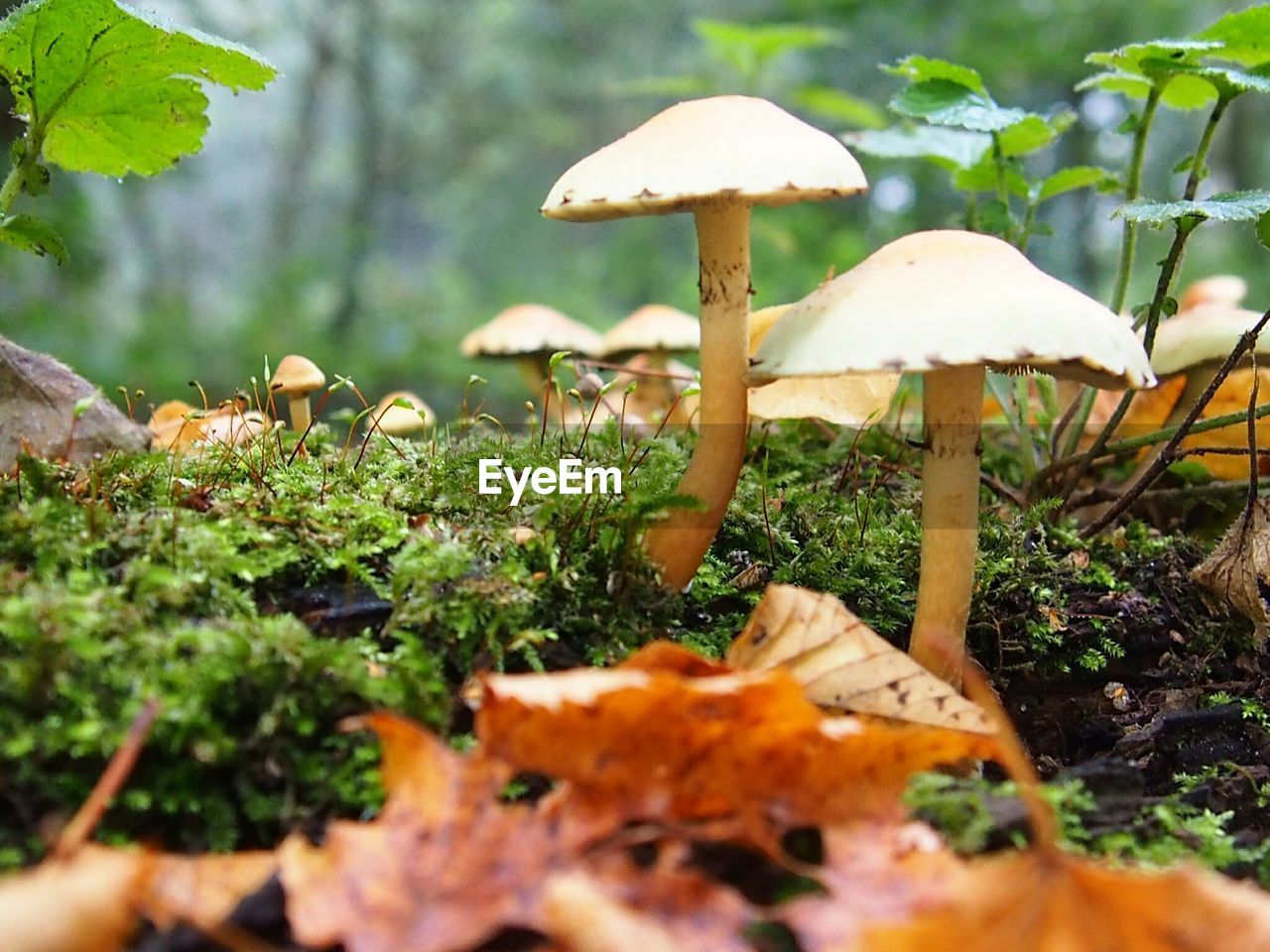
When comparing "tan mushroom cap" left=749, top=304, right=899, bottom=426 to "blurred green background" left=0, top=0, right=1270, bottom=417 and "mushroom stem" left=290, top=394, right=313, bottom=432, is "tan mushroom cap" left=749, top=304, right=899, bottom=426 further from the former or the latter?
"mushroom stem" left=290, top=394, right=313, bottom=432

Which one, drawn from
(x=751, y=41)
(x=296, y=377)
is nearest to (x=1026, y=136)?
(x=296, y=377)

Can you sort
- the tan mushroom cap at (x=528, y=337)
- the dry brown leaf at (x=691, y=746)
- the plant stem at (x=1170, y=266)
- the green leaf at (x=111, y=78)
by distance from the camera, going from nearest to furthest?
the dry brown leaf at (x=691, y=746), the green leaf at (x=111, y=78), the plant stem at (x=1170, y=266), the tan mushroom cap at (x=528, y=337)

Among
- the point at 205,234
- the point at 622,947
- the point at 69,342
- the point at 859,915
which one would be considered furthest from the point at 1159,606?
the point at 205,234

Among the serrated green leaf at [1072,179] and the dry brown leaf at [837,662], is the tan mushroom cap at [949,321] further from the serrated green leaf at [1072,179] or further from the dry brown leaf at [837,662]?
the serrated green leaf at [1072,179]

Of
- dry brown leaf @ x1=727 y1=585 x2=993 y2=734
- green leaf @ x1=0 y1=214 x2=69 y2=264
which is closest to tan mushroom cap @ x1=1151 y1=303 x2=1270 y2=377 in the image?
dry brown leaf @ x1=727 y1=585 x2=993 y2=734

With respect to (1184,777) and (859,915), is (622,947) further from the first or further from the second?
(1184,777)

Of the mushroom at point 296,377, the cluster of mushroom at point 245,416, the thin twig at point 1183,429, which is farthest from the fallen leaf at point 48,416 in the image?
the thin twig at point 1183,429

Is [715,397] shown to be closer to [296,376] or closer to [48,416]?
[296,376]
